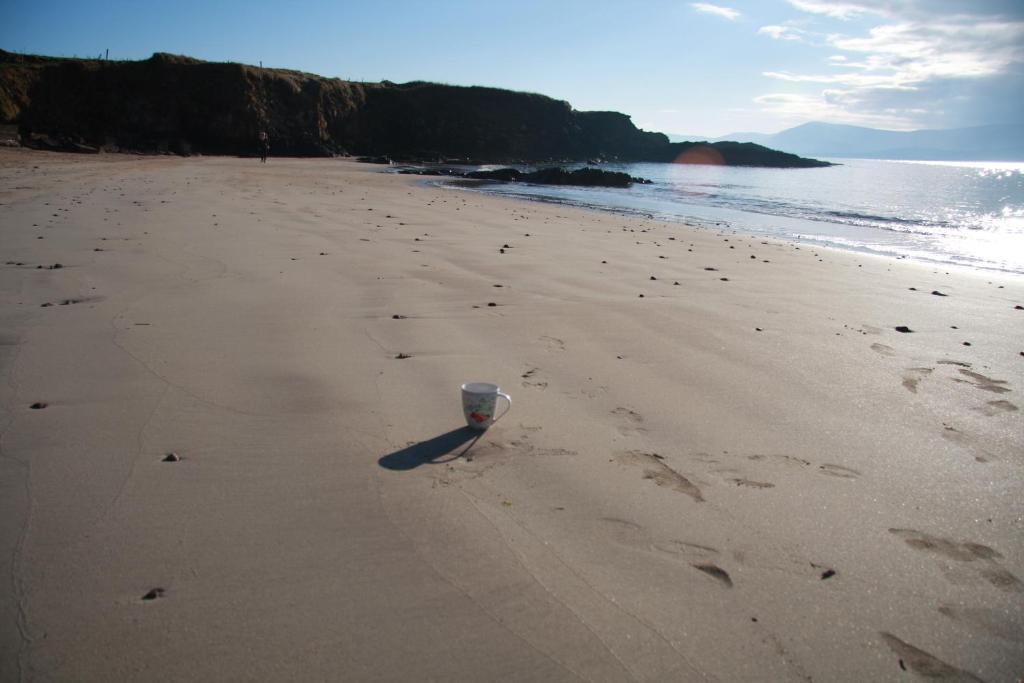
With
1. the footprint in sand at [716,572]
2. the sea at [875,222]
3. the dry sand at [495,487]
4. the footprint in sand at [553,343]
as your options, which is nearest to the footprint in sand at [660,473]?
the dry sand at [495,487]

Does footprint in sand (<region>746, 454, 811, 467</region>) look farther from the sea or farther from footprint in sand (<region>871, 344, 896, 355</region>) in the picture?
the sea

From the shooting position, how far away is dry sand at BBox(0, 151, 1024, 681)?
1.74 metres

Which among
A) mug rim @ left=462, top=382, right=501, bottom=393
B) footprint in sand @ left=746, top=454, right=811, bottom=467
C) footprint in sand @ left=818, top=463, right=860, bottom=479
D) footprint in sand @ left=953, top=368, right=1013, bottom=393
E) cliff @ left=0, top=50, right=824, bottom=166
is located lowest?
footprint in sand @ left=818, top=463, right=860, bottom=479

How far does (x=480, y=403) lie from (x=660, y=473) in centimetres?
90

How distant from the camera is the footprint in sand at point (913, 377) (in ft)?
12.5

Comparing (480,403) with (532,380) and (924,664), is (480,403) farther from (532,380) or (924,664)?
(924,664)

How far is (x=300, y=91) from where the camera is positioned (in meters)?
48.1

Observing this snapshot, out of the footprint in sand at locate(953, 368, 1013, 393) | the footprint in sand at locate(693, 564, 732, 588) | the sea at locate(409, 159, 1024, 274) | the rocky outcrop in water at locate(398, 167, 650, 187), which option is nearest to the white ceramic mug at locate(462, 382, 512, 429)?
the footprint in sand at locate(693, 564, 732, 588)

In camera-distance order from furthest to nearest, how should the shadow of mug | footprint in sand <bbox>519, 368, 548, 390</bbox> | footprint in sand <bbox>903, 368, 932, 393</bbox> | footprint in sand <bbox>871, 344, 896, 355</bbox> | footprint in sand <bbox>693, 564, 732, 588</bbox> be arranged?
footprint in sand <bbox>871, 344, 896, 355</bbox>, footprint in sand <bbox>903, 368, 932, 393</bbox>, footprint in sand <bbox>519, 368, 548, 390</bbox>, the shadow of mug, footprint in sand <bbox>693, 564, 732, 588</bbox>

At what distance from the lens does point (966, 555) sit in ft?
7.34

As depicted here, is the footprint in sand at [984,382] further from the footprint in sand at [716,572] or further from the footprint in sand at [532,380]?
the footprint in sand at [716,572]

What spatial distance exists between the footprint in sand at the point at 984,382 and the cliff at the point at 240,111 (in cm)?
3380

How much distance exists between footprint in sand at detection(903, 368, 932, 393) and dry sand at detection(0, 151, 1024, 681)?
0.03 meters

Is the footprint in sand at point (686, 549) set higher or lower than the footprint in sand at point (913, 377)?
lower
